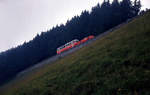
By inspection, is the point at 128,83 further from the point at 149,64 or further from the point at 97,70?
the point at 97,70

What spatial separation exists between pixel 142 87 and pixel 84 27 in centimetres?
4379

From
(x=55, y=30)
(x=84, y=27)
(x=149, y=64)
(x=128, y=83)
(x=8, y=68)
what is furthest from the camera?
(x=55, y=30)

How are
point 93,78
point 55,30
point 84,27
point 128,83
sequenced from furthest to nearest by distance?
1. point 55,30
2. point 84,27
3. point 93,78
4. point 128,83

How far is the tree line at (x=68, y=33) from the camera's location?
42.9 meters

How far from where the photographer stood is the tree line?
42875 millimetres

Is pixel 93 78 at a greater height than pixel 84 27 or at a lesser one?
lesser

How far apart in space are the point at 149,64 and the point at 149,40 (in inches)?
111

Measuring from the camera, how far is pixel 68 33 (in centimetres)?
4928

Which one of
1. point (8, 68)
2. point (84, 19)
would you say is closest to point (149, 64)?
point (84, 19)

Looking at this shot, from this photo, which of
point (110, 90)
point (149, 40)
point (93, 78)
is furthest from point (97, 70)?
point (149, 40)

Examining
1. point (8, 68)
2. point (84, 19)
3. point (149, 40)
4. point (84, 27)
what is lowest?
point (8, 68)

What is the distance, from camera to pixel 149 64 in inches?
225

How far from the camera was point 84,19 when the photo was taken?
4944 cm

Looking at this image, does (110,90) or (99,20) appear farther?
(99,20)
